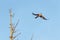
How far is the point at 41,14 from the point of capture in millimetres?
33969

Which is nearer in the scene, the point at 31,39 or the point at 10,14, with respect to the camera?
the point at 31,39

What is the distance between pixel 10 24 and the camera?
33.4 meters

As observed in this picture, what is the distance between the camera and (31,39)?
3136 cm

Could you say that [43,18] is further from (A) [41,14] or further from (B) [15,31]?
(B) [15,31]

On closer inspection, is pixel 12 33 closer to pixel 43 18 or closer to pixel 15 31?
pixel 15 31

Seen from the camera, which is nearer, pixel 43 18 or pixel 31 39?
pixel 31 39

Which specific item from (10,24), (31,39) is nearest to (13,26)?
(10,24)

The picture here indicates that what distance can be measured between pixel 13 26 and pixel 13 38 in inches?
45.8

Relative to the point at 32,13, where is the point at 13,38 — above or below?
below

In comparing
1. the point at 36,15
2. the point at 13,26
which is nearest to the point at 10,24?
the point at 13,26

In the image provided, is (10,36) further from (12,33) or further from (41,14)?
(41,14)

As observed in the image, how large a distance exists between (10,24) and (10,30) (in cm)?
64

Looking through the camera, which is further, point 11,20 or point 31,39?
point 11,20

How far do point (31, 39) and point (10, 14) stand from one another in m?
3.94
